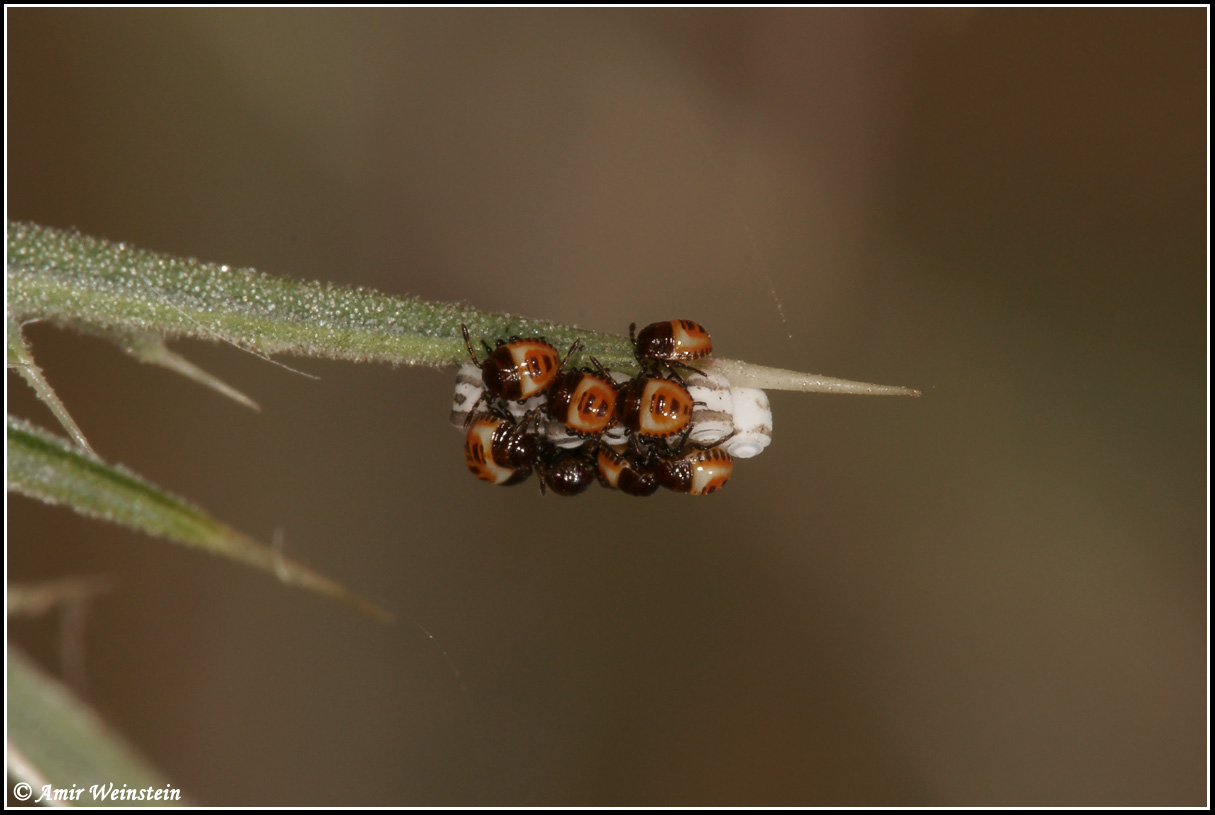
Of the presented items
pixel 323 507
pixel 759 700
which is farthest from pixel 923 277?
pixel 323 507

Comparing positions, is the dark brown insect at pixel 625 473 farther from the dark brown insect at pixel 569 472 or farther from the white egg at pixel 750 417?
the white egg at pixel 750 417

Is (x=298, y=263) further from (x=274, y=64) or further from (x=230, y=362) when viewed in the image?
(x=274, y=64)

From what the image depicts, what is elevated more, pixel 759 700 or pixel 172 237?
pixel 172 237

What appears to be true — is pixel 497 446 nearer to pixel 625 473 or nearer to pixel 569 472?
pixel 569 472

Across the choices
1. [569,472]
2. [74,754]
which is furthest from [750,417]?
[74,754]

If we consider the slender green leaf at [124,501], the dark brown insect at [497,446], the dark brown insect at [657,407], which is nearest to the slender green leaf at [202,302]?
the slender green leaf at [124,501]

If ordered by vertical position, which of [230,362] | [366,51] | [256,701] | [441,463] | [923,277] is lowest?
[256,701]
